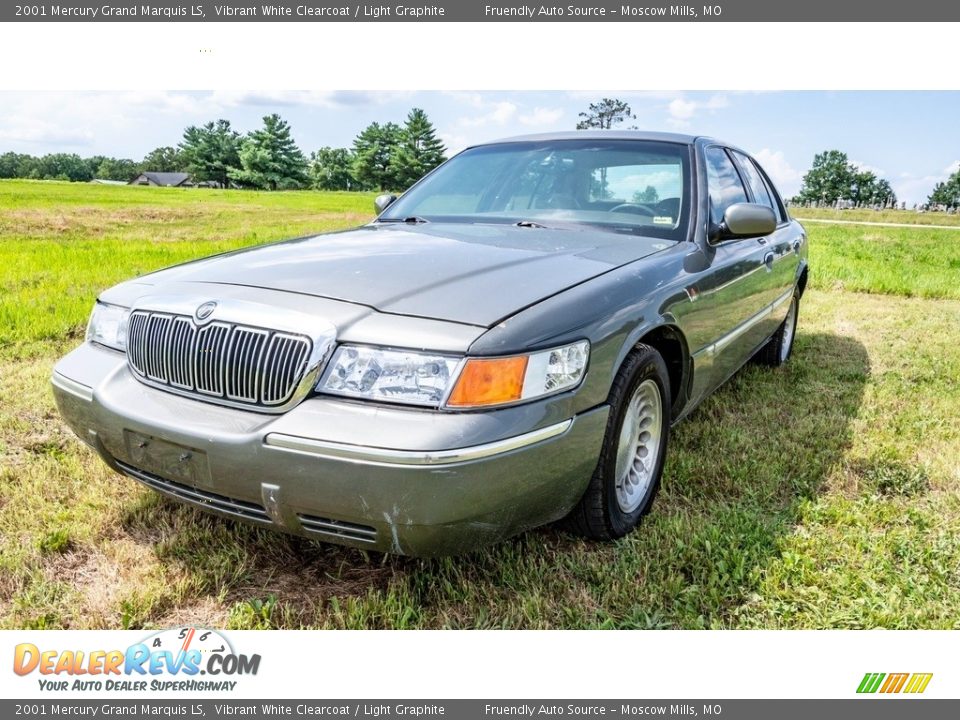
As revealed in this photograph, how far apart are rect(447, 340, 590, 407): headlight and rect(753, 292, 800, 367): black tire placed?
339 cm

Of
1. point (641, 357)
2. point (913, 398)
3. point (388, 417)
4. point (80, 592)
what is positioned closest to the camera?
point (388, 417)

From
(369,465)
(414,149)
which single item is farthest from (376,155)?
(369,465)

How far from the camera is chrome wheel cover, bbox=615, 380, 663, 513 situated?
265 centimetres

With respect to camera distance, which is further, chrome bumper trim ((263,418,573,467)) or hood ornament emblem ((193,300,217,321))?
hood ornament emblem ((193,300,217,321))

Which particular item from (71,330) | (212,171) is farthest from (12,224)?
(212,171)

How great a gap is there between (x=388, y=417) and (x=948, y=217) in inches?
1612

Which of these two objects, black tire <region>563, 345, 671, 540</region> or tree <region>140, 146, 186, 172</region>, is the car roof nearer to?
black tire <region>563, 345, 671, 540</region>

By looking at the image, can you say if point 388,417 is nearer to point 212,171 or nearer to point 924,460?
point 924,460

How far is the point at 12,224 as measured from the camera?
838 centimetres

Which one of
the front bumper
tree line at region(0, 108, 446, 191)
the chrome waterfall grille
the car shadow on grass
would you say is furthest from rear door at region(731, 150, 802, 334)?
tree line at region(0, 108, 446, 191)

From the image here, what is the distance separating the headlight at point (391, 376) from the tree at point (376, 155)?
4606cm

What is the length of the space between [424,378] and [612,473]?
87 cm

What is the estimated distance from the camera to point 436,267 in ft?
8.09

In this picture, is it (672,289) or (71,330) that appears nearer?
(672,289)
